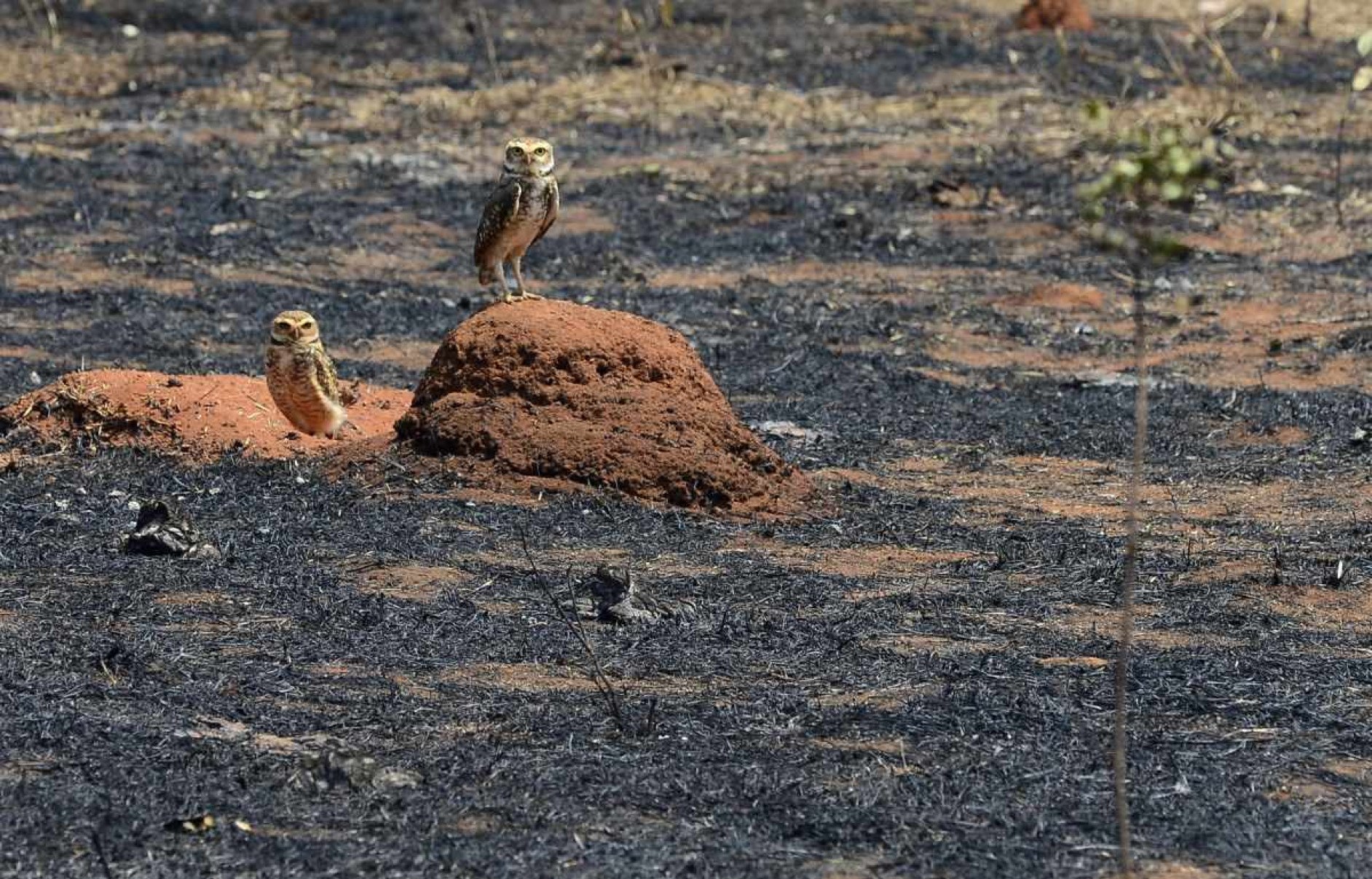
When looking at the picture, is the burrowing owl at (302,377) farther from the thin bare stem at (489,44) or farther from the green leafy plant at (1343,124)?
the thin bare stem at (489,44)

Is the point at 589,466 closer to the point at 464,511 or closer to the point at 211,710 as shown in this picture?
the point at 464,511

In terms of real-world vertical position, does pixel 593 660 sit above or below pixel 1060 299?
above

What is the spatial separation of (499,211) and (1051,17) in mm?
13524

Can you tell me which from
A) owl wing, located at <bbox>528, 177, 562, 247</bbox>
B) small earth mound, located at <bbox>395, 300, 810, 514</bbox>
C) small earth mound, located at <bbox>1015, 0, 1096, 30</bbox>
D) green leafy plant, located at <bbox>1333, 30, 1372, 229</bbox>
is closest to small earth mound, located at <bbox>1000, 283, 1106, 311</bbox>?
green leafy plant, located at <bbox>1333, 30, 1372, 229</bbox>

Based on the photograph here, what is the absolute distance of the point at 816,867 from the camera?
4801mm

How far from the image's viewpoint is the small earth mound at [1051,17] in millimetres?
20688

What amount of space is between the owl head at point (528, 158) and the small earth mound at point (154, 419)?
1411 millimetres

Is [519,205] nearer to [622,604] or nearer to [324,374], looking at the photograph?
[324,374]

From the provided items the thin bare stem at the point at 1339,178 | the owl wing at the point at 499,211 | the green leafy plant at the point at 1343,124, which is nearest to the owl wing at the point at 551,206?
the owl wing at the point at 499,211

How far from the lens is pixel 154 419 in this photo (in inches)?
345

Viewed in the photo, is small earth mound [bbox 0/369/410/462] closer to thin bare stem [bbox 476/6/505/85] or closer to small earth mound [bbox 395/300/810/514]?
small earth mound [bbox 395/300/810/514]

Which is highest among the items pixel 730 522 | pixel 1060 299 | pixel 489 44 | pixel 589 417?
pixel 489 44

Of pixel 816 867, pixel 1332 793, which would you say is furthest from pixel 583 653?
pixel 1332 793

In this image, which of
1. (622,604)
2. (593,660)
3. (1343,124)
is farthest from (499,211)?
(1343,124)
